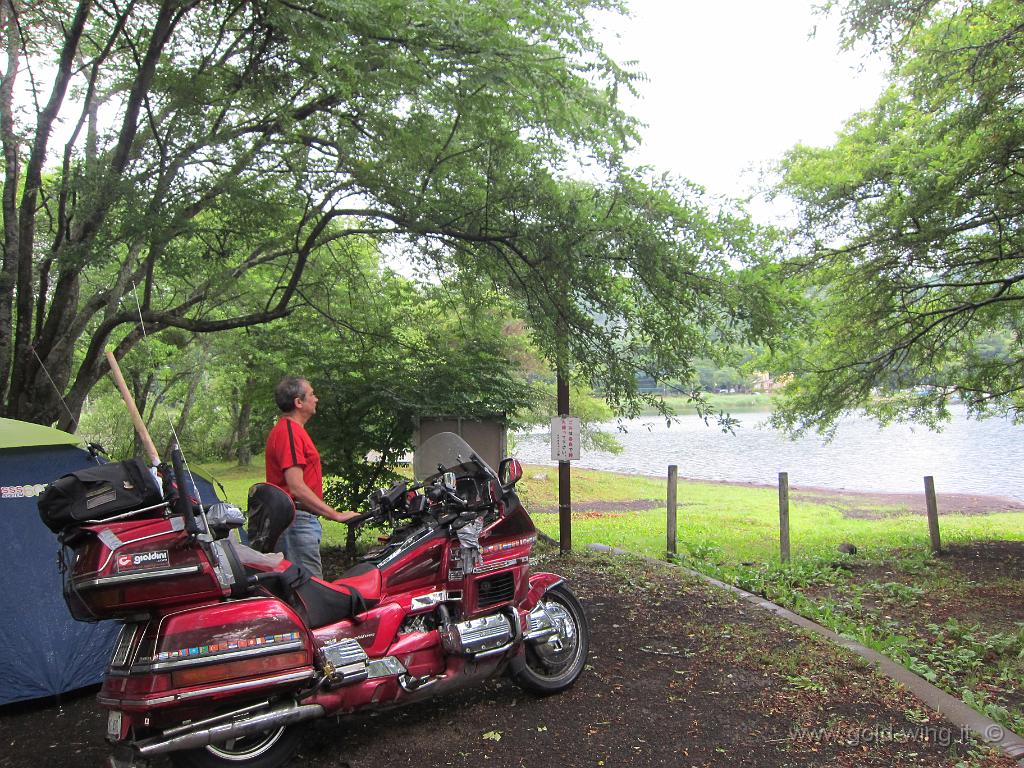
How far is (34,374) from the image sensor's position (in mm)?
7156

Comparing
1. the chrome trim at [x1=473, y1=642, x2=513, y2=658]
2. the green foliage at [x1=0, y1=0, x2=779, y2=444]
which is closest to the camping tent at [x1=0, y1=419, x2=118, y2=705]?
the green foliage at [x1=0, y1=0, x2=779, y2=444]

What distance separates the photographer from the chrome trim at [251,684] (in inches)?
113

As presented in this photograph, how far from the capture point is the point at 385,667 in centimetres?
356

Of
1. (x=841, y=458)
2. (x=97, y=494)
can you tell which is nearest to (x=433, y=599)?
(x=97, y=494)

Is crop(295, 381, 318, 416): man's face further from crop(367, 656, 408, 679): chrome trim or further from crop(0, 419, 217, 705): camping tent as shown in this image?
A: crop(367, 656, 408, 679): chrome trim

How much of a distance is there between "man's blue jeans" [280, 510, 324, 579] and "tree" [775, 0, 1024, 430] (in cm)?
419

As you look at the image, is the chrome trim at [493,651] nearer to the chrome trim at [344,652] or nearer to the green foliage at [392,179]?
the chrome trim at [344,652]

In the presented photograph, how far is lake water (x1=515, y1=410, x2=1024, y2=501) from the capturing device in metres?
24.6

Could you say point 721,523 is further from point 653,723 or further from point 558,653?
point 653,723

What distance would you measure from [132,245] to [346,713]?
461 cm

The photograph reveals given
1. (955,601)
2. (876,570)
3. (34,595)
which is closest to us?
(34,595)

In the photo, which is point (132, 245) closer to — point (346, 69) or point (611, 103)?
point (346, 69)

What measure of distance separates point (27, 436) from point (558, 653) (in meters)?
3.49

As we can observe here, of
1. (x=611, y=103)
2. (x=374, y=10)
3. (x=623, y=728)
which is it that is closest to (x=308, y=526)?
(x=623, y=728)
